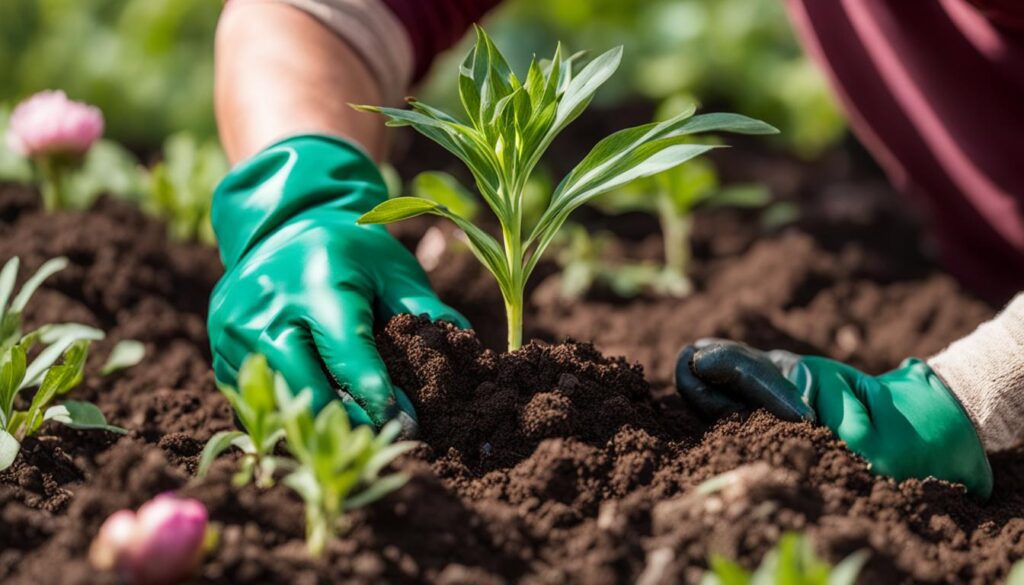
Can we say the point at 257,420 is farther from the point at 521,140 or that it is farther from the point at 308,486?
the point at 521,140

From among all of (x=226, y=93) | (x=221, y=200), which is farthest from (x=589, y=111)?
(x=221, y=200)

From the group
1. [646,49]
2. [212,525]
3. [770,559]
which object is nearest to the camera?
[770,559]

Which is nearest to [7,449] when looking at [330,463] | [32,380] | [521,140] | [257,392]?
[32,380]

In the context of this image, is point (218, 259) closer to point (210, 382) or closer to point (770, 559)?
point (210, 382)

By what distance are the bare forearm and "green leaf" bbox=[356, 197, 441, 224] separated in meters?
0.55

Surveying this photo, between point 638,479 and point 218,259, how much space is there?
153cm

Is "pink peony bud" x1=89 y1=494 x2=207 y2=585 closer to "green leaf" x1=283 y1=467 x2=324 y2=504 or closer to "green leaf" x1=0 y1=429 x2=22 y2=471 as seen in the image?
"green leaf" x1=283 y1=467 x2=324 y2=504

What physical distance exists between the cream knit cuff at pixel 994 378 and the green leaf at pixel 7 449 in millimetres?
1370

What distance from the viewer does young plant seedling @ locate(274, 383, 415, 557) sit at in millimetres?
1252

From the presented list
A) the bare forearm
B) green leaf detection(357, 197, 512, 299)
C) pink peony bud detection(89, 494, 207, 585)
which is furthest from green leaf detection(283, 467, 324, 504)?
the bare forearm

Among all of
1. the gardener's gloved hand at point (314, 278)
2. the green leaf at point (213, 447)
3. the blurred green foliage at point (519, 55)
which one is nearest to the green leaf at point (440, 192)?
the gardener's gloved hand at point (314, 278)

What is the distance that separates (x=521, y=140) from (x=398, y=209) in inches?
7.7

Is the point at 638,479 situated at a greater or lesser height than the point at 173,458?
greater

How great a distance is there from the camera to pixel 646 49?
14.5ft
